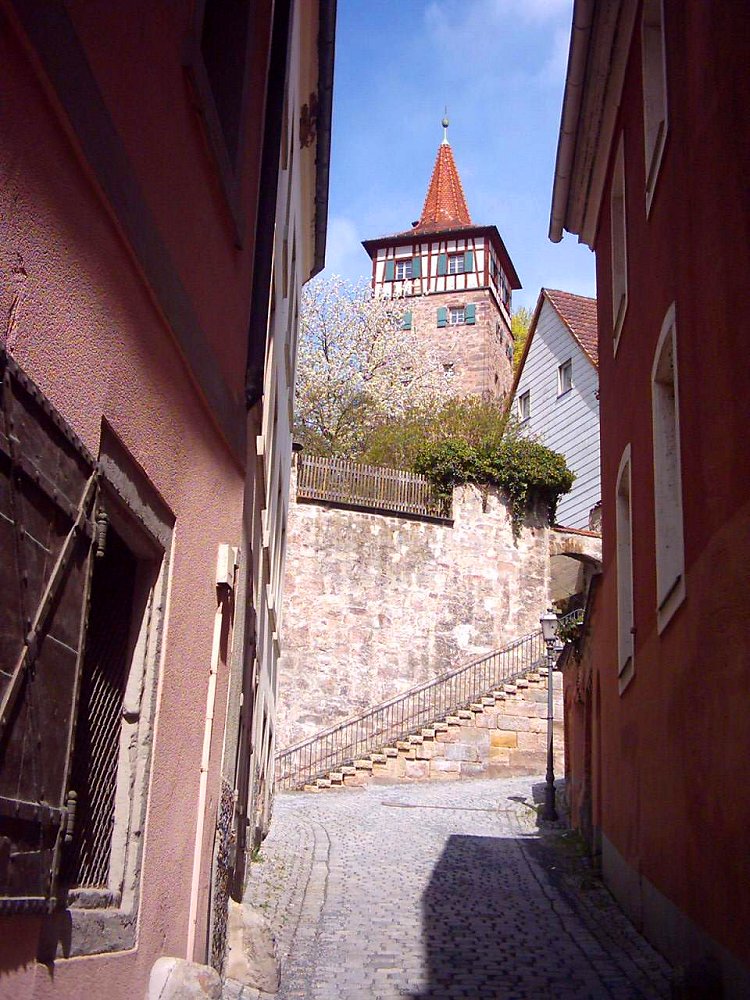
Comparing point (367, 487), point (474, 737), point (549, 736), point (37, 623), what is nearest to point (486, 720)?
point (474, 737)

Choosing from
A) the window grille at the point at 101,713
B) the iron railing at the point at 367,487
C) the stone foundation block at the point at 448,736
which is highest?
the iron railing at the point at 367,487

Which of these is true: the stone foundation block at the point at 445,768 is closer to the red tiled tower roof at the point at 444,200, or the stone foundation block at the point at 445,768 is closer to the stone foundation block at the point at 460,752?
the stone foundation block at the point at 460,752

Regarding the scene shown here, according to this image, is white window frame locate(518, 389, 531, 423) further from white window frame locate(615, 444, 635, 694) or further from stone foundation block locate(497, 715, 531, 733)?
white window frame locate(615, 444, 635, 694)

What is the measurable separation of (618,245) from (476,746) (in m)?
14.5

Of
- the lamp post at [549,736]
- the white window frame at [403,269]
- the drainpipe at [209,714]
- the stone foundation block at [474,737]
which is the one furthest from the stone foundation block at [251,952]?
the white window frame at [403,269]

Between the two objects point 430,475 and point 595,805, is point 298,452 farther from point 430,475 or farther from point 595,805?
point 595,805

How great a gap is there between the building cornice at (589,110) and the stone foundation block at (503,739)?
12.6 meters

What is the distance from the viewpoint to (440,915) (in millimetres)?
10086

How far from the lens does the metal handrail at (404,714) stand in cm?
2531

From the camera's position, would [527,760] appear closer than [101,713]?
No

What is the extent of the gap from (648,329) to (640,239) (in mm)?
948

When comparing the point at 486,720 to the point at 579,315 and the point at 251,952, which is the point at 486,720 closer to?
the point at 579,315

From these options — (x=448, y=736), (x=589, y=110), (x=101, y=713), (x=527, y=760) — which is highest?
(x=589, y=110)

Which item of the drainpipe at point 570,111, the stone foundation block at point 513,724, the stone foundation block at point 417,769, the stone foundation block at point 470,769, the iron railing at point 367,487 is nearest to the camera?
the drainpipe at point 570,111
